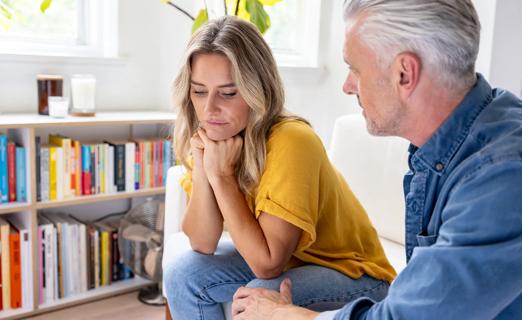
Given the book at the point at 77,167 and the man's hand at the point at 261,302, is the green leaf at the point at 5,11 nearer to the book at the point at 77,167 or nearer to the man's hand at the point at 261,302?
the book at the point at 77,167

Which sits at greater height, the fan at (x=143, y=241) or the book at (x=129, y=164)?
the book at (x=129, y=164)

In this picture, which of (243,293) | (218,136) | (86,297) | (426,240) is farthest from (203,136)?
(86,297)

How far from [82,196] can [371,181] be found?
3.91 ft

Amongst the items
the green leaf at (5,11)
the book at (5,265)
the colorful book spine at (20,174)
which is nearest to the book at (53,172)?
the colorful book spine at (20,174)

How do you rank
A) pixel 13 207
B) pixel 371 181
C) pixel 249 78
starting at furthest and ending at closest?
pixel 13 207, pixel 371 181, pixel 249 78

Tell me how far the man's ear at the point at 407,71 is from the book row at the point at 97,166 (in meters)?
1.72

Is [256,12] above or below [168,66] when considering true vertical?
above

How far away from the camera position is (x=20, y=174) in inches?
86.7

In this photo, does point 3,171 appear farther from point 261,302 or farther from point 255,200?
point 261,302

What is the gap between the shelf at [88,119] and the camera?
2135mm

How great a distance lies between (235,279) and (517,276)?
0.77 metres

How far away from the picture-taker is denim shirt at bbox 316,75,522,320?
0.79 metres

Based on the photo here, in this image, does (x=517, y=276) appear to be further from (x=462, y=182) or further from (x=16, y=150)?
(x=16, y=150)

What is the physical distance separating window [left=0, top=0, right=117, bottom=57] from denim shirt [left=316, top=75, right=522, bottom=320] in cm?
205
